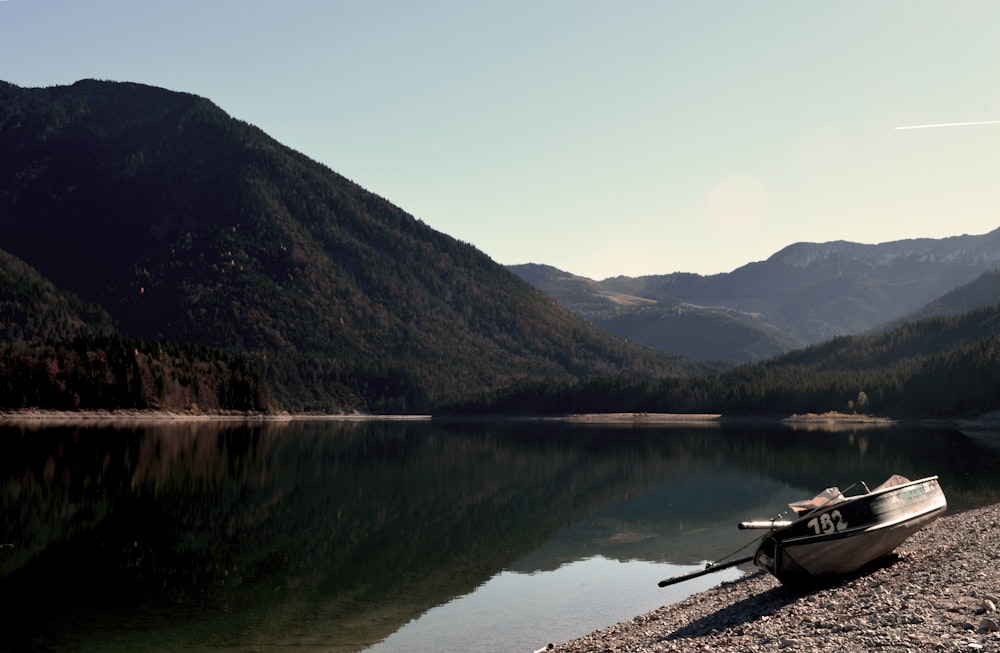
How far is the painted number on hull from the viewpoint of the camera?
29.7 metres

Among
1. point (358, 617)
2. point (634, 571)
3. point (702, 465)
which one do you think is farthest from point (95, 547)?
point (702, 465)

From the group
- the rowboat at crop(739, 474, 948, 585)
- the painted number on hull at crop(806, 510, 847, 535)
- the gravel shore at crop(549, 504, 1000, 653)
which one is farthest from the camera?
the rowboat at crop(739, 474, 948, 585)

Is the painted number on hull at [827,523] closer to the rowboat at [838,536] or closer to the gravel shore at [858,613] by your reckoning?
the rowboat at [838,536]

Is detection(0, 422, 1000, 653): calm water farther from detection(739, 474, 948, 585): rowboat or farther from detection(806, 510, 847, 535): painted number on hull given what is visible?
detection(806, 510, 847, 535): painted number on hull

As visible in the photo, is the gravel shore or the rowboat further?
the rowboat

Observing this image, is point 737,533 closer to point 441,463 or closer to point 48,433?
point 441,463

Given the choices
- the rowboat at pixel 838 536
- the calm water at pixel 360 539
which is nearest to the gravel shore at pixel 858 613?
the rowboat at pixel 838 536

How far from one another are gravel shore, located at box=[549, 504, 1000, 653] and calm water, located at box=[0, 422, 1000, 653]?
4085 millimetres

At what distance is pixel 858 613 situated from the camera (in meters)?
25.1

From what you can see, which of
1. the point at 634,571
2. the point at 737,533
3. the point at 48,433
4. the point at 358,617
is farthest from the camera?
the point at 48,433

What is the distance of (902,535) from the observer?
3206cm

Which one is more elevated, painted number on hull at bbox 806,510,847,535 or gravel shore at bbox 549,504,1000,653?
painted number on hull at bbox 806,510,847,535

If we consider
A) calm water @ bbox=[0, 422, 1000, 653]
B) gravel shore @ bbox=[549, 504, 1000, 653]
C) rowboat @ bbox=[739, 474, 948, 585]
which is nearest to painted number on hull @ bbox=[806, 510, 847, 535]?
rowboat @ bbox=[739, 474, 948, 585]

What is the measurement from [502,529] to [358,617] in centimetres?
2711
